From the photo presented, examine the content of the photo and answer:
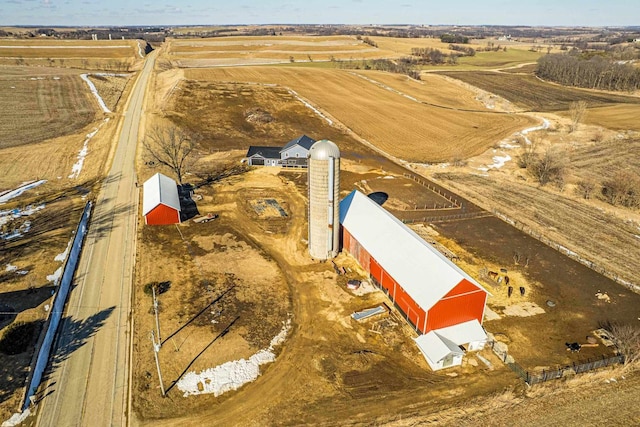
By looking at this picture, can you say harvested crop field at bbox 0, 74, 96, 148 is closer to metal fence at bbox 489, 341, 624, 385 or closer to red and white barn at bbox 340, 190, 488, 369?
red and white barn at bbox 340, 190, 488, 369

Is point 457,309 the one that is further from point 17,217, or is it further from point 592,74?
point 592,74

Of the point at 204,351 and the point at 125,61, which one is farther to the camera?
the point at 125,61

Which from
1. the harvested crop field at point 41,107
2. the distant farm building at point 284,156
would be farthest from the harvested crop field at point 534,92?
the harvested crop field at point 41,107

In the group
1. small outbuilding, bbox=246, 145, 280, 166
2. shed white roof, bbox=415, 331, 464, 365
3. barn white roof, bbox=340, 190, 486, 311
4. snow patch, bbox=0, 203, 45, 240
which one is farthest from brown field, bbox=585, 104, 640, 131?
snow patch, bbox=0, 203, 45, 240

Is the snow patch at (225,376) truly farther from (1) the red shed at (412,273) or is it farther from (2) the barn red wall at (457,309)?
(2) the barn red wall at (457,309)

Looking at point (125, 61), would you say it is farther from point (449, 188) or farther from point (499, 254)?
point (499, 254)

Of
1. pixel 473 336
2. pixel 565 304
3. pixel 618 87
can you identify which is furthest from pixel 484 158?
pixel 618 87
